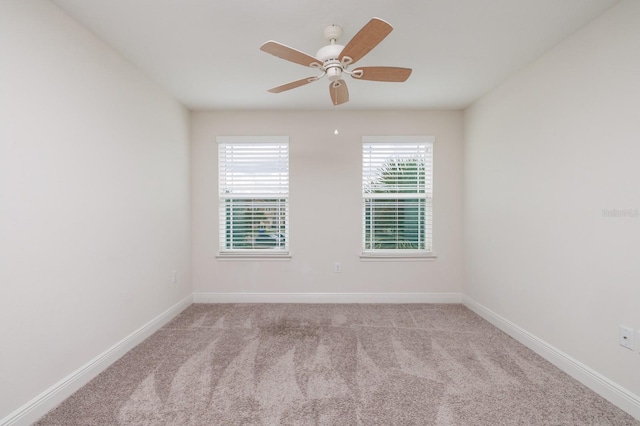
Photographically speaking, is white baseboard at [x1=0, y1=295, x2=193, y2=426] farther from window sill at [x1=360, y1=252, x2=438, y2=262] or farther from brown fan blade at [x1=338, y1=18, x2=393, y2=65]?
brown fan blade at [x1=338, y1=18, x2=393, y2=65]

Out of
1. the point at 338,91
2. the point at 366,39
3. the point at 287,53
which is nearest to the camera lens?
the point at 366,39

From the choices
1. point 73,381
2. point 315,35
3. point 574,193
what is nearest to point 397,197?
point 574,193

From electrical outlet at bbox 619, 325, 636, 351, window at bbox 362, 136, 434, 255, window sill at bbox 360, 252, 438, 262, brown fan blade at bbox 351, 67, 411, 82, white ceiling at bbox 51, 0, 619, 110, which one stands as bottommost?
electrical outlet at bbox 619, 325, 636, 351

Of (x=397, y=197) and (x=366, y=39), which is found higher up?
(x=366, y=39)

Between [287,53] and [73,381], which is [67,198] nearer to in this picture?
[73,381]

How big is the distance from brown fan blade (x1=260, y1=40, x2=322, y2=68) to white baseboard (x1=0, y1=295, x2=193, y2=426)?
2420mm

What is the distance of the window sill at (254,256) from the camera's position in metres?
3.52

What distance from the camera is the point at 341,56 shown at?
1.67 meters

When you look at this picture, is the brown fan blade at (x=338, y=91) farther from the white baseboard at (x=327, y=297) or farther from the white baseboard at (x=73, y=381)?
the white baseboard at (x=73, y=381)

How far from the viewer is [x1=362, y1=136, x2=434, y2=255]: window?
3.53 metres

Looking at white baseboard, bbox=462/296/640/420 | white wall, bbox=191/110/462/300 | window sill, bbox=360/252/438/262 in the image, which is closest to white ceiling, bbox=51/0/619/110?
white wall, bbox=191/110/462/300

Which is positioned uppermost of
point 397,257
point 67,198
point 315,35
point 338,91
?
point 315,35

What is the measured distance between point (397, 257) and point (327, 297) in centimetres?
106

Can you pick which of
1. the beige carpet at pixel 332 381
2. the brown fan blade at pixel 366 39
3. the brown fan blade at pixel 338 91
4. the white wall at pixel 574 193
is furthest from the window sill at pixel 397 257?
the brown fan blade at pixel 366 39
